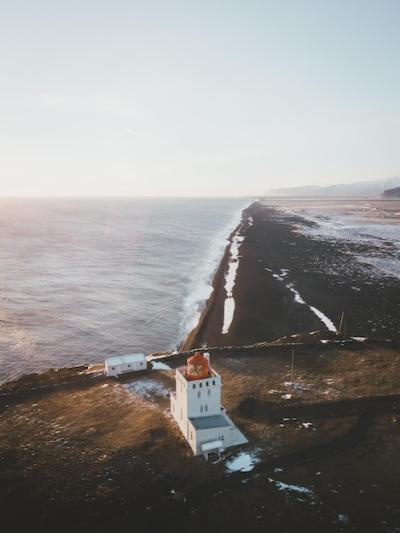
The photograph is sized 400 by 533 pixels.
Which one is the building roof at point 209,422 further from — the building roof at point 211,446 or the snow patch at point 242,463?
the snow patch at point 242,463

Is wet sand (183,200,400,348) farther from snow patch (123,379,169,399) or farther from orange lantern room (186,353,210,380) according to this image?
orange lantern room (186,353,210,380)

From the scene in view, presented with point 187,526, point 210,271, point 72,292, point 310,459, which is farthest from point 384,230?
point 187,526

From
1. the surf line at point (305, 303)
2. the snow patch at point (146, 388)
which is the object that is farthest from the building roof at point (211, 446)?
the surf line at point (305, 303)

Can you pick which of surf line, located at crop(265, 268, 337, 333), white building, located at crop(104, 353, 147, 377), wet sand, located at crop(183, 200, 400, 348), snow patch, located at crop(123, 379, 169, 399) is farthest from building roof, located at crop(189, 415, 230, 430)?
surf line, located at crop(265, 268, 337, 333)

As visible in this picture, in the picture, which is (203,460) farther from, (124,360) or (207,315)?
(207,315)

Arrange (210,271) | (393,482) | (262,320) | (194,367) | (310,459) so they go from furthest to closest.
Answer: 1. (210,271)
2. (262,320)
3. (194,367)
4. (310,459)
5. (393,482)

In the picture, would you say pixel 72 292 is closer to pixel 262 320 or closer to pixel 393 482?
pixel 262 320

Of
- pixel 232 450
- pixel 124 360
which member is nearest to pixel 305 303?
pixel 124 360
